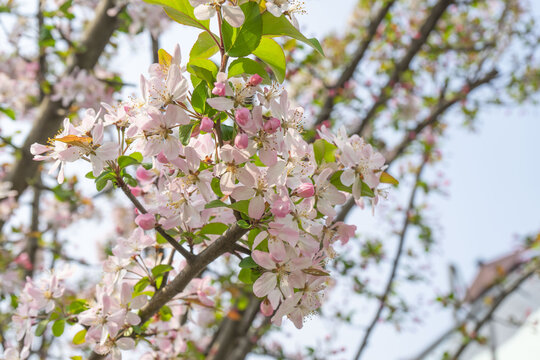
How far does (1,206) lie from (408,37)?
411cm

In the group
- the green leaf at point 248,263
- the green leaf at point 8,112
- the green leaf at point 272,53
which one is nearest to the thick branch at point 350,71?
the green leaf at point 8,112

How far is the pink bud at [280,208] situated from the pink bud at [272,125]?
0.14 metres

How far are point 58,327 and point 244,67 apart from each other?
91cm

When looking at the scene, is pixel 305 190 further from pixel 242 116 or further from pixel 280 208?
pixel 242 116

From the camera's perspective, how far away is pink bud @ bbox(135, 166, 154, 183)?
105 cm

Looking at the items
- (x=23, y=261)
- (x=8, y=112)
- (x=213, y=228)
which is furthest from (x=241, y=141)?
(x=23, y=261)

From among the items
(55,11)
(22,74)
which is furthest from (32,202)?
(55,11)

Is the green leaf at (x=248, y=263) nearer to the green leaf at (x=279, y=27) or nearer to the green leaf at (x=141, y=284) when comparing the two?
the green leaf at (x=141, y=284)

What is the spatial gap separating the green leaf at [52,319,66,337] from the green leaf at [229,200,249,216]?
69 centimetres

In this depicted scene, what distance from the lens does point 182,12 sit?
2.97ft

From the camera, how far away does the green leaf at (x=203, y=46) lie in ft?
3.02

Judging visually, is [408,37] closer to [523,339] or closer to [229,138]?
[229,138]

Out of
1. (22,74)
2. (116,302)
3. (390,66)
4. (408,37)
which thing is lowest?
(116,302)

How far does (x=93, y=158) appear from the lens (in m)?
0.92
